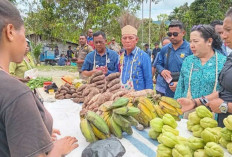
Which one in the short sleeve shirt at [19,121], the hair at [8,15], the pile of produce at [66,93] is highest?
the hair at [8,15]

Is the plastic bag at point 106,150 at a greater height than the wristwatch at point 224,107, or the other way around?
the wristwatch at point 224,107

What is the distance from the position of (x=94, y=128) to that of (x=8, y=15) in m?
1.18

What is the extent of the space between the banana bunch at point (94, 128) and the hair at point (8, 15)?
1062 millimetres

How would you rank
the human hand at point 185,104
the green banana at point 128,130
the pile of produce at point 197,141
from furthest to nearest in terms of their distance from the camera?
the human hand at point 185,104
the green banana at point 128,130
the pile of produce at point 197,141

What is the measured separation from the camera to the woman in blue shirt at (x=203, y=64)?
2.80 metres

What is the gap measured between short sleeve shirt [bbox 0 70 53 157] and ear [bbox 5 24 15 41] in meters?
0.18

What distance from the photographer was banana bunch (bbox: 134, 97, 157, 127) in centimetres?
217

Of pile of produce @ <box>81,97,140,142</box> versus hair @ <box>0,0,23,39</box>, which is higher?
hair @ <box>0,0,23,39</box>

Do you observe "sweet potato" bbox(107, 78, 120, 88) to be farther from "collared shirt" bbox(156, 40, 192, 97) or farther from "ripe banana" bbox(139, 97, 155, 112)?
"collared shirt" bbox(156, 40, 192, 97)

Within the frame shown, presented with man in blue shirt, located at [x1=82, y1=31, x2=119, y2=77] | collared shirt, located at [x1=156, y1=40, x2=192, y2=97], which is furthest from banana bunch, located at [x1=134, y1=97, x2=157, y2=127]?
man in blue shirt, located at [x1=82, y1=31, x2=119, y2=77]

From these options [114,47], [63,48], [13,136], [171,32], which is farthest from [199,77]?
[63,48]

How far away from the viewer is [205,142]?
152cm

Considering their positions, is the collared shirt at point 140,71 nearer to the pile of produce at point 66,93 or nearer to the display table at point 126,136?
the pile of produce at point 66,93

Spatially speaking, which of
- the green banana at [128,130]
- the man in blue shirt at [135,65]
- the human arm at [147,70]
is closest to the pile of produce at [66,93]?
the man in blue shirt at [135,65]
